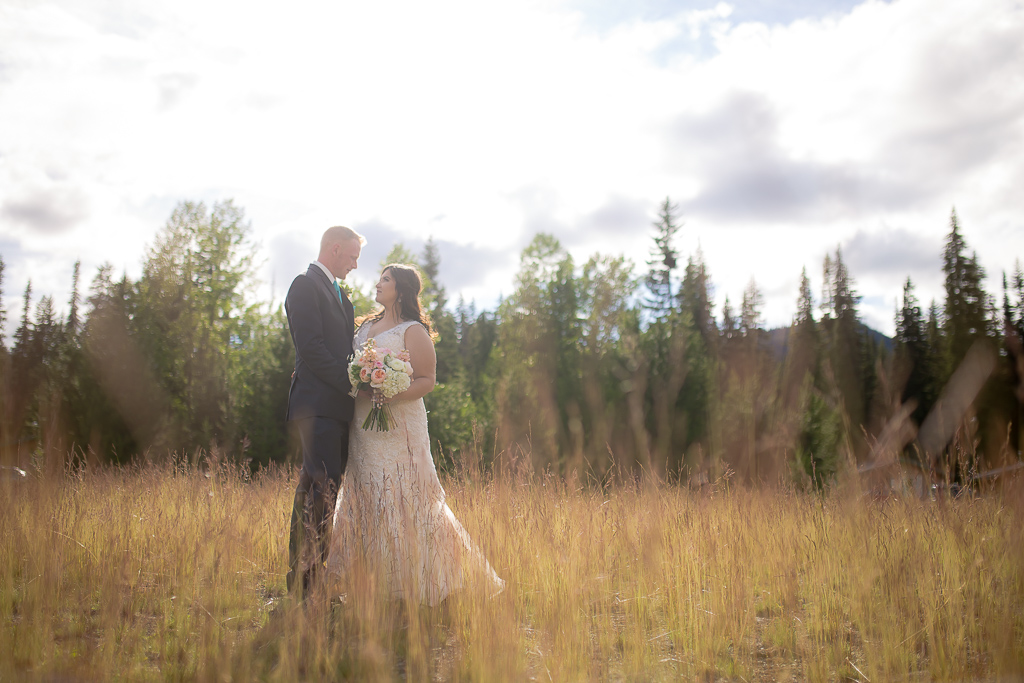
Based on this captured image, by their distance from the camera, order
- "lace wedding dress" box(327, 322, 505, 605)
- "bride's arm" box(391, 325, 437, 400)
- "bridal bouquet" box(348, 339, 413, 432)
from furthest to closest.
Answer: "bride's arm" box(391, 325, 437, 400) < "bridal bouquet" box(348, 339, 413, 432) < "lace wedding dress" box(327, 322, 505, 605)

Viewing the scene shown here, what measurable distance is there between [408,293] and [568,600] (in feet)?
7.53

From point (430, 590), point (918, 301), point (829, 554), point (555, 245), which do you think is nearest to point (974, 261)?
point (918, 301)

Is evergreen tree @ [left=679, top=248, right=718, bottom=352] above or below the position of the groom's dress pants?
above

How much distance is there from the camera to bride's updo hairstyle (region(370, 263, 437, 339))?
4.34 metres

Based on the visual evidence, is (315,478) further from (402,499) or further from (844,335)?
(844,335)

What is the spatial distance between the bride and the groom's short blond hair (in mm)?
350

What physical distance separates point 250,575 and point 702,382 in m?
14.9

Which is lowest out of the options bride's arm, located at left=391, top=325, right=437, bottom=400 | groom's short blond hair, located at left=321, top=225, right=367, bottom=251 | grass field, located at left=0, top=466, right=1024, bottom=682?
grass field, located at left=0, top=466, right=1024, bottom=682

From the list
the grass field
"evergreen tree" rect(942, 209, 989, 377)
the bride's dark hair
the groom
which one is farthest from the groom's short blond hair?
"evergreen tree" rect(942, 209, 989, 377)

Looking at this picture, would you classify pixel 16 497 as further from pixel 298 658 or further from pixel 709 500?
pixel 709 500

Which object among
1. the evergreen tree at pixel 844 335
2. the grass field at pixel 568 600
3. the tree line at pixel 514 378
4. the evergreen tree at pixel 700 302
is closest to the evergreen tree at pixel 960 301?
the tree line at pixel 514 378

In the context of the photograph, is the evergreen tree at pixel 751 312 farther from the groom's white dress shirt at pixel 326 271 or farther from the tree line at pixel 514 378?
the groom's white dress shirt at pixel 326 271

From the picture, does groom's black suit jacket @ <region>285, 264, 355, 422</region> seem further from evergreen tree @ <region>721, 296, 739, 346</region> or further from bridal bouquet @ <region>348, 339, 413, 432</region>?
evergreen tree @ <region>721, 296, 739, 346</region>

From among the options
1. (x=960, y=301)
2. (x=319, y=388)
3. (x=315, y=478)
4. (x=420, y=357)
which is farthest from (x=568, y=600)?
→ (x=960, y=301)
